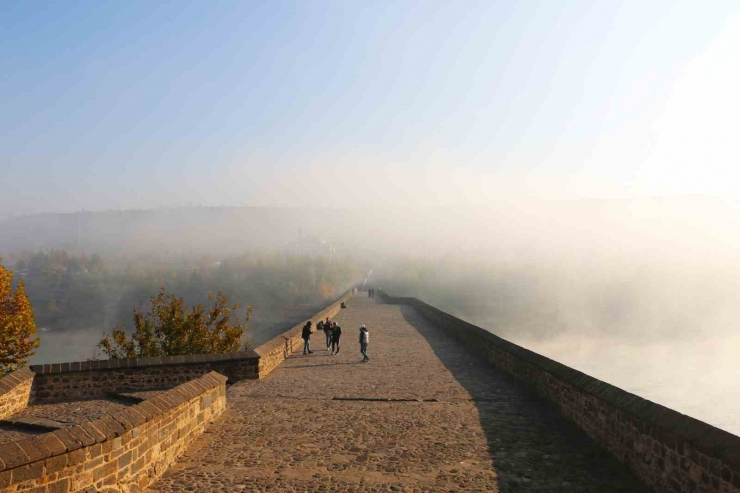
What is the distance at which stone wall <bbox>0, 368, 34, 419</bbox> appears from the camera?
11.9 metres

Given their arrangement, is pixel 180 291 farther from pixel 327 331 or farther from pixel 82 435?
pixel 82 435

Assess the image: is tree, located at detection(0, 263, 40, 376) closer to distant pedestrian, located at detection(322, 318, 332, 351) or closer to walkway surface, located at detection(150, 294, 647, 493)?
distant pedestrian, located at detection(322, 318, 332, 351)

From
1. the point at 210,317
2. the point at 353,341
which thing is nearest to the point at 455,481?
the point at 353,341

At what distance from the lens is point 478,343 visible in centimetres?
1897

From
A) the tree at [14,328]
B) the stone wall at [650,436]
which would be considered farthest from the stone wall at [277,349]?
the tree at [14,328]

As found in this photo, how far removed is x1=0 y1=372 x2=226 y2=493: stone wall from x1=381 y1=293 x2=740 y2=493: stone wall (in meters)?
5.61

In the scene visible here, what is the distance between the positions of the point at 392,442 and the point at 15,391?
8839mm

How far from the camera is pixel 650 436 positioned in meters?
6.47

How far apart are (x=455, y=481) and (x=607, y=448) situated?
2.38 meters

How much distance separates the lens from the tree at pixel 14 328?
72.6ft

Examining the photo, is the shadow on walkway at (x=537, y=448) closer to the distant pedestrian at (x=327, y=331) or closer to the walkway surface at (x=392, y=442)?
the walkway surface at (x=392, y=442)

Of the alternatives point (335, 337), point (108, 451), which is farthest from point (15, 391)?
point (335, 337)

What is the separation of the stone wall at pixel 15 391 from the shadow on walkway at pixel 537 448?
9517 millimetres

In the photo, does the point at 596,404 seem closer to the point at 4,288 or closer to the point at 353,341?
the point at 353,341
